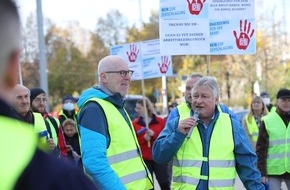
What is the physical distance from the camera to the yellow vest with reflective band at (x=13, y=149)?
1.14 meters

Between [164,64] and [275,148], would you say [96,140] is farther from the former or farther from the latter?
[164,64]

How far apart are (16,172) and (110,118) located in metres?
2.71

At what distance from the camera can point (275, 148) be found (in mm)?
6832

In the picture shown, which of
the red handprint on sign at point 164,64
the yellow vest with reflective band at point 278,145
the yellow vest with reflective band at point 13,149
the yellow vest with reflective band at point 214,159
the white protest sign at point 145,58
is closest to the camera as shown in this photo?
the yellow vest with reflective band at point 13,149

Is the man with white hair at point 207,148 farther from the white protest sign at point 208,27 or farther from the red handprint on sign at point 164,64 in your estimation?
the red handprint on sign at point 164,64

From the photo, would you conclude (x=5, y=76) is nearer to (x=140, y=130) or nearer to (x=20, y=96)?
(x=20, y=96)

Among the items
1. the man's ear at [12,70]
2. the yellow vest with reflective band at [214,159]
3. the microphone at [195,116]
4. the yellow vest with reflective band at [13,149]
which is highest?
the man's ear at [12,70]

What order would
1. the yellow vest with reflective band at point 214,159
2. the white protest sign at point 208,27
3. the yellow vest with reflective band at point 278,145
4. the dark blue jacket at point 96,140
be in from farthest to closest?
the yellow vest with reflective band at point 278,145, the white protest sign at point 208,27, the yellow vest with reflective band at point 214,159, the dark blue jacket at point 96,140

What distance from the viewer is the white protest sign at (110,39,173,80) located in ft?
35.4

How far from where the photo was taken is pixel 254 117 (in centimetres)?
996

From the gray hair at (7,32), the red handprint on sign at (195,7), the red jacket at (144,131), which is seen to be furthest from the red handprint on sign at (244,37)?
the gray hair at (7,32)

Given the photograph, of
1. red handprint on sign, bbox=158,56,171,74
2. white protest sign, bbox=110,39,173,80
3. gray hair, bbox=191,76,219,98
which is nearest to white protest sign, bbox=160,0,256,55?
gray hair, bbox=191,76,219,98

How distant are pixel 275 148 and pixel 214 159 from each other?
2.80 m

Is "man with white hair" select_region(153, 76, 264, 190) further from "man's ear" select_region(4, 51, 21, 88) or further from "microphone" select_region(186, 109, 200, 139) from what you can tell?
"man's ear" select_region(4, 51, 21, 88)
